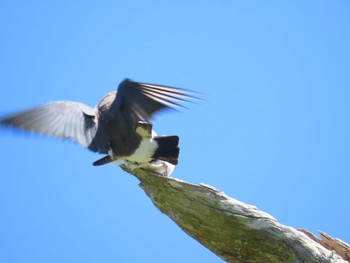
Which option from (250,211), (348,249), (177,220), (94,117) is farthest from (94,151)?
(348,249)

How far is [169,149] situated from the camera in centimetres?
616

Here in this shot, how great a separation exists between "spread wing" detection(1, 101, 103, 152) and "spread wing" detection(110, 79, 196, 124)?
40 centimetres

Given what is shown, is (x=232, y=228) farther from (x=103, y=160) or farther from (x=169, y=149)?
(x=103, y=160)

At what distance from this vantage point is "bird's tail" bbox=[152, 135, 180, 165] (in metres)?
6.14

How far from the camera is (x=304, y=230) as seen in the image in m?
5.74

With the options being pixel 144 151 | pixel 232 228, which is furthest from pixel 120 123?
pixel 232 228

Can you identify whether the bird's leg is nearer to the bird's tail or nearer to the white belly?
the white belly

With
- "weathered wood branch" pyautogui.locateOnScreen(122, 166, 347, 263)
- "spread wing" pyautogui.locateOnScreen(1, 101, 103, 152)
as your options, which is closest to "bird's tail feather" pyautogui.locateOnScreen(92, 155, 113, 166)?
"spread wing" pyautogui.locateOnScreen(1, 101, 103, 152)

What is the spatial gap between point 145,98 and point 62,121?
0.87m

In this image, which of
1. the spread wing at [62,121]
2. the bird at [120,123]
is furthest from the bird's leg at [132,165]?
the spread wing at [62,121]

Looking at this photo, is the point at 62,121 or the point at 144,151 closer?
the point at 62,121

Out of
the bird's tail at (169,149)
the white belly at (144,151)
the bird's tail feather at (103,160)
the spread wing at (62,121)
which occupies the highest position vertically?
the bird's tail at (169,149)

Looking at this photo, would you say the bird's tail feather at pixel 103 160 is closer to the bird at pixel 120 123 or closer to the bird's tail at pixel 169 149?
the bird at pixel 120 123

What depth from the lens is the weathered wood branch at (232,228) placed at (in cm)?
541
